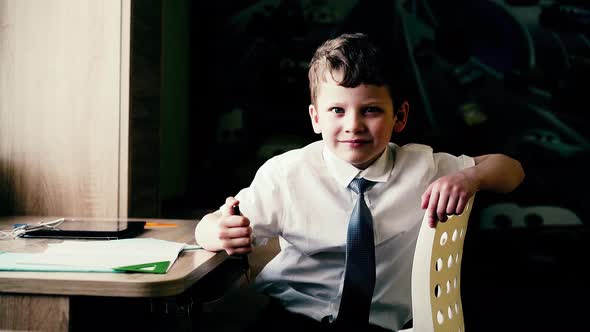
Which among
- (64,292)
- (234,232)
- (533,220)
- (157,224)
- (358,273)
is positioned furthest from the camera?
(533,220)

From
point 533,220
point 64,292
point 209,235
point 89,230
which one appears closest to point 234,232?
point 209,235

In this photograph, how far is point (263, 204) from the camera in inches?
44.7

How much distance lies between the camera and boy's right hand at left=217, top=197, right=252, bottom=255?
946mm

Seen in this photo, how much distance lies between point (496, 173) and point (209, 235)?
1.90 feet

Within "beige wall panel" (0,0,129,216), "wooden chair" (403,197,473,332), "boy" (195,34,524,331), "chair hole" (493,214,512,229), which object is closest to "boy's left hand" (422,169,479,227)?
"wooden chair" (403,197,473,332)

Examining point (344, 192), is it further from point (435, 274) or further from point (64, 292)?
point (64, 292)

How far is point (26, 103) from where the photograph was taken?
170 cm

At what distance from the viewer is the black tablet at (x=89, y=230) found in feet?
3.75

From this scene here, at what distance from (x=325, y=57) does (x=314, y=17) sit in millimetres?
2502

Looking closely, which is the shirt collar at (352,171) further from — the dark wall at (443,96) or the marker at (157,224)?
the dark wall at (443,96)

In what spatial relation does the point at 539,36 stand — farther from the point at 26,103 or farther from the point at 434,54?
the point at 26,103

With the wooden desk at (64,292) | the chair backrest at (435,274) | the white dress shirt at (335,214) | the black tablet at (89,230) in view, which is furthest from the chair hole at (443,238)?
the black tablet at (89,230)

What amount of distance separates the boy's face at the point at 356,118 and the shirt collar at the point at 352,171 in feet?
0.09

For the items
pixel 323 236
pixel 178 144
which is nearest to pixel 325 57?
pixel 323 236
